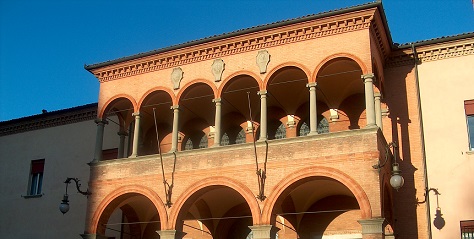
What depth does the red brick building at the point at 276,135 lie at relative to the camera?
16516 mm

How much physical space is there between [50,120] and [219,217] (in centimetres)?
967

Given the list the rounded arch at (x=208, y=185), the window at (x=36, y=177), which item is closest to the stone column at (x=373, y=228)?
the rounded arch at (x=208, y=185)

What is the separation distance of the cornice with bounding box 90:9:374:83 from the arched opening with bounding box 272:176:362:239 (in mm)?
4634

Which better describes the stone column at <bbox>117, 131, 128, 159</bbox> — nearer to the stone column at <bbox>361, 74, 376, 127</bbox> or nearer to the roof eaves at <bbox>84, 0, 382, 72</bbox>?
the roof eaves at <bbox>84, 0, 382, 72</bbox>

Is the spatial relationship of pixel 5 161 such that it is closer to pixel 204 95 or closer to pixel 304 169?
pixel 204 95

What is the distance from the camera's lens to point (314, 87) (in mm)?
17281

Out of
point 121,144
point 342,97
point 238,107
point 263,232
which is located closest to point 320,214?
point 263,232

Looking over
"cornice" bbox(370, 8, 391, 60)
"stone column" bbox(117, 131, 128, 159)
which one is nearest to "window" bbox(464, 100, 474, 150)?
"cornice" bbox(370, 8, 391, 60)

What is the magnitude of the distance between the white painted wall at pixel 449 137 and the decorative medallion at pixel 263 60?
5078 millimetres

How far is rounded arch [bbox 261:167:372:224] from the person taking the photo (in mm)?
15367

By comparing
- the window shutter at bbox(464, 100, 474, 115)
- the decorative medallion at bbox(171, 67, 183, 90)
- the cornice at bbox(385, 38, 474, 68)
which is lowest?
the window shutter at bbox(464, 100, 474, 115)

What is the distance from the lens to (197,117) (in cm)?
2209

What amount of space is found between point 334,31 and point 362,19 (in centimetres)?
91

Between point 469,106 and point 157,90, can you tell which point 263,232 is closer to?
point 157,90
